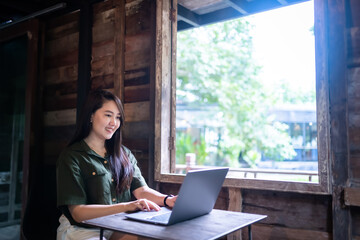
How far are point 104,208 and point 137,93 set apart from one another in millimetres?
1240

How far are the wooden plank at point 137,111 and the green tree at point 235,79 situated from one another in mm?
8603

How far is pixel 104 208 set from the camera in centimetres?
185

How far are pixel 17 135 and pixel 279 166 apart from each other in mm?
8730

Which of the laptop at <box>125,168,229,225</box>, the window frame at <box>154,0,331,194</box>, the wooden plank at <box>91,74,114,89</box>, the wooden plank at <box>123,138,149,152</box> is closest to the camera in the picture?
the laptop at <box>125,168,229,225</box>

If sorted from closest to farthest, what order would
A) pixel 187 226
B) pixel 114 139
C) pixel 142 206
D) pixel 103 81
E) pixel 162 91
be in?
pixel 187 226 < pixel 142 206 < pixel 114 139 < pixel 162 91 < pixel 103 81

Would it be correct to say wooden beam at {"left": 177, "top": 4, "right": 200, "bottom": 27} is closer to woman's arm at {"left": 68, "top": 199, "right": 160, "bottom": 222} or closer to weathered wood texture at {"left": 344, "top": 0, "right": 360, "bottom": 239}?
weathered wood texture at {"left": 344, "top": 0, "right": 360, "bottom": 239}

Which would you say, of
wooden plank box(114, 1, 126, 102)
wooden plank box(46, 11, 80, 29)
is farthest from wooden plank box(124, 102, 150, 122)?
wooden plank box(46, 11, 80, 29)

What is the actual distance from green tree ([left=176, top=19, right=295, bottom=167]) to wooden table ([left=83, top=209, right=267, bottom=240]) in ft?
32.2

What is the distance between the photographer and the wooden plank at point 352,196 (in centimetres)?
180

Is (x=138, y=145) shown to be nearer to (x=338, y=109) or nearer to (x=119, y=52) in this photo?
(x=119, y=52)

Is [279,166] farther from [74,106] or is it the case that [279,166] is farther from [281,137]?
[74,106]

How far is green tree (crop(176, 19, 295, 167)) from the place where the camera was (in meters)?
11.3

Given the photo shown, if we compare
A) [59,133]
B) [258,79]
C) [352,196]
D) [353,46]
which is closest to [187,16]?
[59,133]

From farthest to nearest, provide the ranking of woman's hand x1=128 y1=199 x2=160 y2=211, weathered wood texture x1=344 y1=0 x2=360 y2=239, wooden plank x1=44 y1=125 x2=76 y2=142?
wooden plank x1=44 y1=125 x2=76 y2=142, weathered wood texture x1=344 y1=0 x2=360 y2=239, woman's hand x1=128 y1=199 x2=160 y2=211
